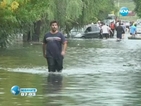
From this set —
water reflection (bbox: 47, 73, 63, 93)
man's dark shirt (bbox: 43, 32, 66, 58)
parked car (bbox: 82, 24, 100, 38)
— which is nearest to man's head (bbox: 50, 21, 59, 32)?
man's dark shirt (bbox: 43, 32, 66, 58)

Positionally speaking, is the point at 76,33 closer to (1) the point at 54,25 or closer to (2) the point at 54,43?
(2) the point at 54,43

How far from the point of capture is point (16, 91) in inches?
552

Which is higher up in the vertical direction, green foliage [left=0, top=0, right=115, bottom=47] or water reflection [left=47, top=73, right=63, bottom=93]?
green foliage [left=0, top=0, right=115, bottom=47]

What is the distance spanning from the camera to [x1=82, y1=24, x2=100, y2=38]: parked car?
2576 inches

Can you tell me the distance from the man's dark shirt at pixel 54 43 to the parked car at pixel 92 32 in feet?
148

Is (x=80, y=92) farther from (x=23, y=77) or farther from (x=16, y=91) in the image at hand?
(x=23, y=77)

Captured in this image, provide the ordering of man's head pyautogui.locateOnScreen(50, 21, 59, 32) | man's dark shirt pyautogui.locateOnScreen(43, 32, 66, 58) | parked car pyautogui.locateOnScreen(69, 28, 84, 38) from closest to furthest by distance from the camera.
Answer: man's head pyautogui.locateOnScreen(50, 21, 59, 32) < man's dark shirt pyautogui.locateOnScreen(43, 32, 66, 58) < parked car pyautogui.locateOnScreen(69, 28, 84, 38)

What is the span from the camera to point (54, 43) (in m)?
19.8

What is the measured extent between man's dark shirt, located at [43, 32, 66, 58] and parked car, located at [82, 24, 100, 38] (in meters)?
45.2

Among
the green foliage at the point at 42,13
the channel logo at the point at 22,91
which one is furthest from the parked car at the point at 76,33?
the channel logo at the point at 22,91

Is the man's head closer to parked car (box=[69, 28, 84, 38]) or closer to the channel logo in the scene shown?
the channel logo

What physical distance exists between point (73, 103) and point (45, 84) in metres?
3.75

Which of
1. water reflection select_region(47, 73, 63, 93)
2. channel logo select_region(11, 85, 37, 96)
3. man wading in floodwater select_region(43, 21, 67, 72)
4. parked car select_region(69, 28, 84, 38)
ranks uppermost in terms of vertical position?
man wading in floodwater select_region(43, 21, 67, 72)

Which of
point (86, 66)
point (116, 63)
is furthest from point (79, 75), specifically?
point (116, 63)
